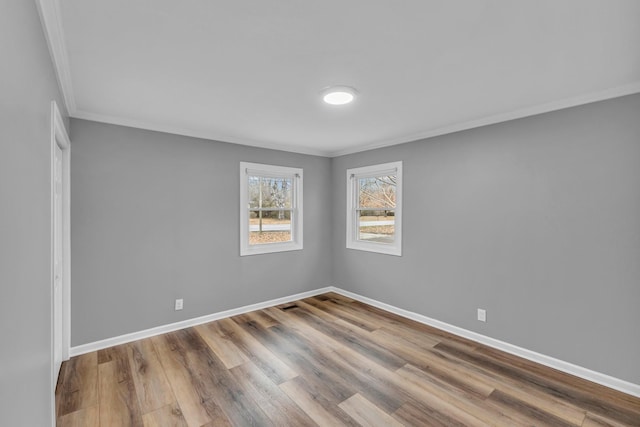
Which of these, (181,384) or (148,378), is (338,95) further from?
(148,378)

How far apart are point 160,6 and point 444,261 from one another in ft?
11.5

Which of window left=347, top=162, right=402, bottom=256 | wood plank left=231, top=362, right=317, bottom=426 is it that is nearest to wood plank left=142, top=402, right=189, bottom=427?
wood plank left=231, top=362, right=317, bottom=426

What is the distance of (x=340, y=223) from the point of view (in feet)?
16.4

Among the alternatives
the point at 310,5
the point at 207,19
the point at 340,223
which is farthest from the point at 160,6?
the point at 340,223

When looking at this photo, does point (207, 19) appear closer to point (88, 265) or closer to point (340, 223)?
point (88, 265)

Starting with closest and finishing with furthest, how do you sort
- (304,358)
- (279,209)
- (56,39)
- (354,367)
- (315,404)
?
(56,39)
(315,404)
(354,367)
(304,358)
(279,209)

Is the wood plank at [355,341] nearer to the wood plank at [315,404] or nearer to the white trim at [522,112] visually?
the wood plank at [315,404]

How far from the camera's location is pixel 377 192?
4508 millimetres

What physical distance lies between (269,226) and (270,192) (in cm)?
51

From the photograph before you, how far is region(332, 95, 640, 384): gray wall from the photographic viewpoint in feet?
7.90

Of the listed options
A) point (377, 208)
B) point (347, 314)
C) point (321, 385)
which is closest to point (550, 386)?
point (321, 385)

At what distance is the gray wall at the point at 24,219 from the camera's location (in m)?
0.91

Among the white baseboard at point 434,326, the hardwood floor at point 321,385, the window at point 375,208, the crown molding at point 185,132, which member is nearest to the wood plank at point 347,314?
the hardwood floor at point 321,385

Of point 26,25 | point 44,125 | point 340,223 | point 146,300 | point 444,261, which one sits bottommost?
point 146,300
